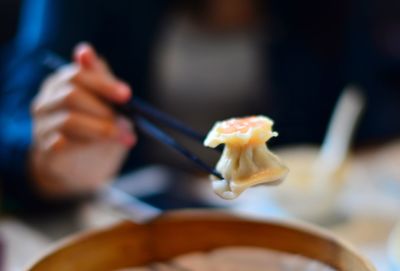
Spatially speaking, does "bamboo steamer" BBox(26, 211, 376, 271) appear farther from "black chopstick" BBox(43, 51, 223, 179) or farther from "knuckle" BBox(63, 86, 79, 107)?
"knuckle" BBox(63, 86, 79, 107)

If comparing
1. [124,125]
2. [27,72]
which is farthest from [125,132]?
[27,72]

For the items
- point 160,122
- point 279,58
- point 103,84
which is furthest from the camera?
point 279,58

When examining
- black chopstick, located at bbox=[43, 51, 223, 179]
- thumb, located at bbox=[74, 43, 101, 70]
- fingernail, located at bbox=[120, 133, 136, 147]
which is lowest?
black chopstick, located at bbox=[43, 51, 223, 179]

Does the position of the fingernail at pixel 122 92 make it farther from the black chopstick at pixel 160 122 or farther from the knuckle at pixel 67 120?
the knuckle at pixel 67 120

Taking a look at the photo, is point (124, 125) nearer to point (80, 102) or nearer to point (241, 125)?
point (80, 102)

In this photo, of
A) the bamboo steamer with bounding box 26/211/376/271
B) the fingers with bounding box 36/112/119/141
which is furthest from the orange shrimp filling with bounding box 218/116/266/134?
the fingers with bounding box 36/112/119/141
